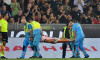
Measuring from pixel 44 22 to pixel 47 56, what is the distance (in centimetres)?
240

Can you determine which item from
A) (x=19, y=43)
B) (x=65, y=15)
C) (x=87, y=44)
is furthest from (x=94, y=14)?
(x=19, y=43)

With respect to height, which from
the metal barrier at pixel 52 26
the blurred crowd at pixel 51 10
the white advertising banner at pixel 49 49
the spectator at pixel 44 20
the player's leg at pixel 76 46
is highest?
the blurred crowd at pixel 51 10

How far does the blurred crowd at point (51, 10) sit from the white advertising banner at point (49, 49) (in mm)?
1285

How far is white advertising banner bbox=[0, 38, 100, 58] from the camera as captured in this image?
69.7 ft

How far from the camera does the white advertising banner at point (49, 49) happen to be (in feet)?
69.7

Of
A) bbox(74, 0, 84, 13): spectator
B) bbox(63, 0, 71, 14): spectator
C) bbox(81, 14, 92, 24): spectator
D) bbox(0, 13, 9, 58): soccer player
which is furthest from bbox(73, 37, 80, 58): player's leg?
bbox(74, 0, 84, 13): spectator

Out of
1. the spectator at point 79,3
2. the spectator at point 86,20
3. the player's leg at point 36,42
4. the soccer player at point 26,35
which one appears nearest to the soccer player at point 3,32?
the soccer player at point 26,35

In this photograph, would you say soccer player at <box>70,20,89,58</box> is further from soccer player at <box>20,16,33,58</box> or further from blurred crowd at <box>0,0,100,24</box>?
blurred crowd at <box>0,0,100,24</box>

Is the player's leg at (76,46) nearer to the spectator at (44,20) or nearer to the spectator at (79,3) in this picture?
the spectator at (44,20)

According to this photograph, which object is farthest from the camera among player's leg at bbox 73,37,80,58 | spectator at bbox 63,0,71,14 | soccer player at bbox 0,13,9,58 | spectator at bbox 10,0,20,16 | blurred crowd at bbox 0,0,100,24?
spectator at bbox 63,0,71,14

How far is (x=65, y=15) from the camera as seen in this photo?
23.6 m

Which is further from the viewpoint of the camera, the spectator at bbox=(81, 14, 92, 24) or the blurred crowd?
the spectator at bbox=(81, 14, 92, 24)

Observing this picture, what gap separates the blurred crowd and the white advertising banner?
4.22ft

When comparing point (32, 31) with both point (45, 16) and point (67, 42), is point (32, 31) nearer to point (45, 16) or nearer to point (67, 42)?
point (67, 42)
